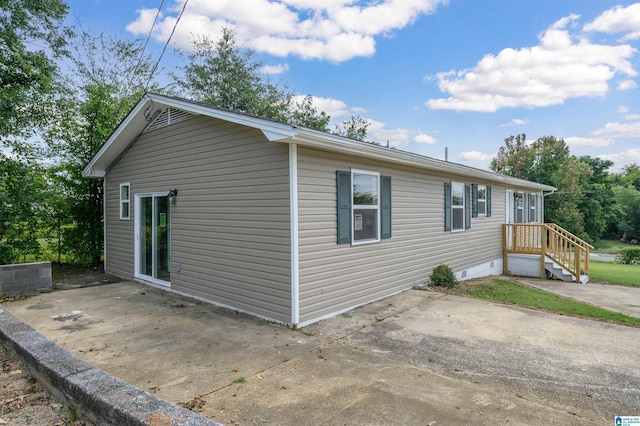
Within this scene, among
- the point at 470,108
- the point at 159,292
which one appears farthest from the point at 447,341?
the point at 470,108

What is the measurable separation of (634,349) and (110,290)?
846 cm

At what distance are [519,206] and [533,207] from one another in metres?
2.18

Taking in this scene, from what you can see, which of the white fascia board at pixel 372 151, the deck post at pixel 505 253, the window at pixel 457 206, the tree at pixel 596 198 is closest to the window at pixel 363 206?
the white fascia board at pixel 372 151

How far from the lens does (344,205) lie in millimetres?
5523

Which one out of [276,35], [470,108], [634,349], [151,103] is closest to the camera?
[634,349]

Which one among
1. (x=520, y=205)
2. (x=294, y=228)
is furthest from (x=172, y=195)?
(x=520, y=205)

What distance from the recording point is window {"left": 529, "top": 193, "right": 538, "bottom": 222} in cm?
1489

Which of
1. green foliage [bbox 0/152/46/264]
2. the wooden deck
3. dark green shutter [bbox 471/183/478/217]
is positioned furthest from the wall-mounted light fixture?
the wooden deck

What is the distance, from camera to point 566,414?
8.84 ft

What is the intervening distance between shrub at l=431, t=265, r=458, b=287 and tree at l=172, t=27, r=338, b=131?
12.7 metres

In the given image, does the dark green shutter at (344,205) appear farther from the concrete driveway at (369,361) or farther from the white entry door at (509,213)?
the white entry door at (509,213)

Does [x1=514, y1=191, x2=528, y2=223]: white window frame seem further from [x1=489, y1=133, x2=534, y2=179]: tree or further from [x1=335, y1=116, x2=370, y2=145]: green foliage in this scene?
[x1=489, y1=133, x2=534, y2=179]: tree

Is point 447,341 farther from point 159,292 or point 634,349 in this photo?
point 159,292

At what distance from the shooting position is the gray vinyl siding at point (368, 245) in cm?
496
